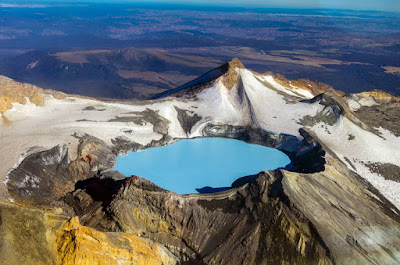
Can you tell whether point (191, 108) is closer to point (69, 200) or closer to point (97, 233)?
point (69, 200)

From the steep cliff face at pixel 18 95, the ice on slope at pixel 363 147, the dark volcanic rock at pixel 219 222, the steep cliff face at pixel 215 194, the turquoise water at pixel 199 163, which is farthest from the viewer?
the steep cliff face at pixel 18 95

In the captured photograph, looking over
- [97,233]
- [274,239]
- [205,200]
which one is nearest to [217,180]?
[205,200]

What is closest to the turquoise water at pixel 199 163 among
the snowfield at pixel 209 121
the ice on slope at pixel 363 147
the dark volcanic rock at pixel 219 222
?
the snowfield at pixel 209 121

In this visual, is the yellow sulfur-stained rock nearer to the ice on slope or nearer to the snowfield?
the snowfield

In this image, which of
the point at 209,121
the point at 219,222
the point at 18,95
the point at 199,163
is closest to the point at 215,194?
the point at 219,222

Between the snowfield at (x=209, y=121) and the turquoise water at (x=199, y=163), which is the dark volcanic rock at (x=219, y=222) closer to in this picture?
the turquoise water at (x=199, y=163)
